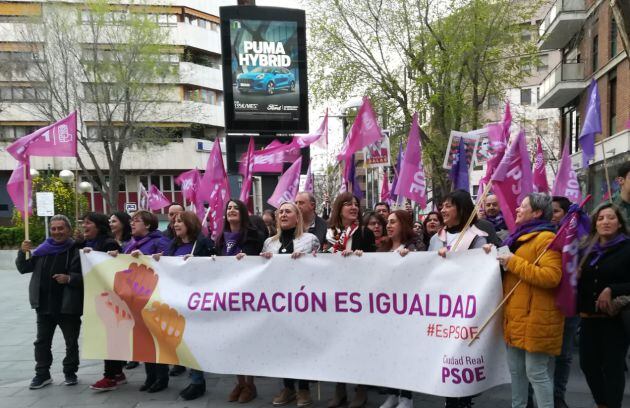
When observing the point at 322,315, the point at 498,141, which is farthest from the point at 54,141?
the point at 498,141

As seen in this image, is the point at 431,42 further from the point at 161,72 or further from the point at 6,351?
the point at 6,351

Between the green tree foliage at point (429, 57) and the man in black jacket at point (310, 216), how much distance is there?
1616 cm

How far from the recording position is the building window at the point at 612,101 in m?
21.9

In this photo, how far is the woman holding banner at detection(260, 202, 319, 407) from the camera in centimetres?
496

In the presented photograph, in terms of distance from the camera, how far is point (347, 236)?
522 centimetres

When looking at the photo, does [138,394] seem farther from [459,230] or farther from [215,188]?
[459,230]

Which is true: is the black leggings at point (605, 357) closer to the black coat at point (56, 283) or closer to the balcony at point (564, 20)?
the black coat at point (56, 283)

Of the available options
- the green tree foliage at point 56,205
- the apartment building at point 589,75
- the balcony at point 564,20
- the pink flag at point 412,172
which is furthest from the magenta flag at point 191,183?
the balcony at point 564,20

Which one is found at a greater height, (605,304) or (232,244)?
(232,244)

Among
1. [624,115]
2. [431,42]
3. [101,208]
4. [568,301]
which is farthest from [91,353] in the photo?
[101,208]

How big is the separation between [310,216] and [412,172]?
7.67 feet

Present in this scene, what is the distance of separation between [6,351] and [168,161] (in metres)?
36.2

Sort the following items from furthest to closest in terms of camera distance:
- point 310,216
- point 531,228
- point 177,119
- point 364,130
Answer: point 177,119, point 364,130, point 310,216, point 531,228

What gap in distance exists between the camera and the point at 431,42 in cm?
2109
